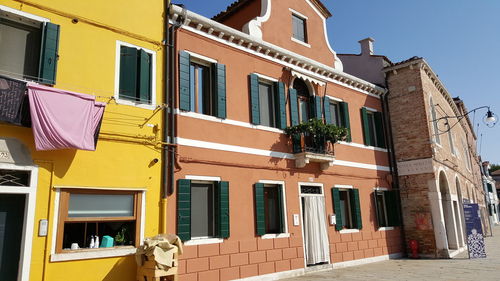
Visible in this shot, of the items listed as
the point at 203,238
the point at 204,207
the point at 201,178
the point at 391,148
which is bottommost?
the point at 203,238

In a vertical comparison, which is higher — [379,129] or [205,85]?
[205,85]

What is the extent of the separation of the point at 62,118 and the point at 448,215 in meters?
14.5

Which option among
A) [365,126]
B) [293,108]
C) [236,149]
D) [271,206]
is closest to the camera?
[236,149]

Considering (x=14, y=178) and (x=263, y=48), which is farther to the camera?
(x=263, y=48)

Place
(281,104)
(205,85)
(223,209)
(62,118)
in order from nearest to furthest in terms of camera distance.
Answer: (62,118)
(223,209)
(205,85)
(281,104)

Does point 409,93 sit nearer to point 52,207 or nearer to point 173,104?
point 173,104

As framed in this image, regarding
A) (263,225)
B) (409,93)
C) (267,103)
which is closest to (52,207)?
(263,225)

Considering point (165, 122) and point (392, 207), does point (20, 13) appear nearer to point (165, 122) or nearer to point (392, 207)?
point (165, 122)

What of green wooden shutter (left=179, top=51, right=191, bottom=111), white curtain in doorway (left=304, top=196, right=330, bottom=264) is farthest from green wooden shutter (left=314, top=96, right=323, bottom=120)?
green wooden shutter (left=179, top=51, right=191, bottom=111)

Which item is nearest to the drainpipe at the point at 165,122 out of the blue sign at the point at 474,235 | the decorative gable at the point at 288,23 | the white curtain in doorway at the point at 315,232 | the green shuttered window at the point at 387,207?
the decorative gable at the point at 288,23

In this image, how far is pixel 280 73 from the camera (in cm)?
1130

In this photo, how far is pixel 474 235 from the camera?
44.0 feet

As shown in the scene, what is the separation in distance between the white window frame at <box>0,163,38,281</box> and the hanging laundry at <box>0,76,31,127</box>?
760 mm

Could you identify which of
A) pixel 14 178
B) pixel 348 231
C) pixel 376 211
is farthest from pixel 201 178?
pixel 376 211
